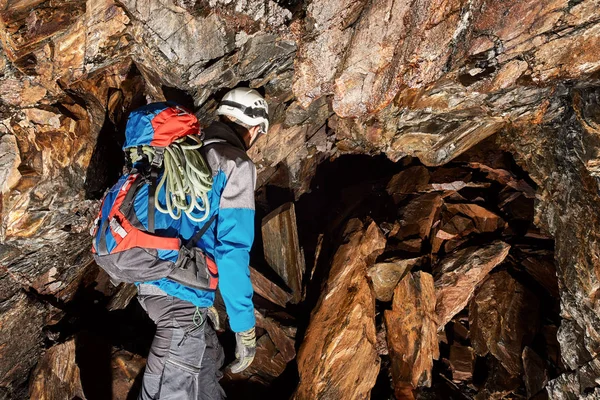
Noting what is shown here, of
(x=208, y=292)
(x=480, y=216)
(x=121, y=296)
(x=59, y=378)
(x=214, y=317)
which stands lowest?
(x=59, y=378)

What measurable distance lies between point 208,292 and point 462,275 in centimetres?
345

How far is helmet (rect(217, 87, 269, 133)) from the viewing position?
438 centimetres

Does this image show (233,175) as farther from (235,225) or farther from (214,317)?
(214,317)

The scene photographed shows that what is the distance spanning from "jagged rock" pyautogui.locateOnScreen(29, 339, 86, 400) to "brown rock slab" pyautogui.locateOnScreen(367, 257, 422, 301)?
4.00 metres

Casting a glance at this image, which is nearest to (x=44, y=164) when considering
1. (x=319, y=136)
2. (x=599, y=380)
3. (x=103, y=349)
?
(x=103, y=349)

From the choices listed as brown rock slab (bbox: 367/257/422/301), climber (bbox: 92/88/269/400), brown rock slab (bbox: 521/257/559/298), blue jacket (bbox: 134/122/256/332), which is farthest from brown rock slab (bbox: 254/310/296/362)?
brown rock slab (bbox: 521/257/559/298)

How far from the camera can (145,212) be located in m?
3.53

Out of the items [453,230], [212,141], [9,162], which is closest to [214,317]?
[212,141]

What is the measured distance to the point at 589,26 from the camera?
365 cm

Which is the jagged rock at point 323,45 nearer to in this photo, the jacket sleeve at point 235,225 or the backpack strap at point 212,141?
the backpack strap at point 212,141

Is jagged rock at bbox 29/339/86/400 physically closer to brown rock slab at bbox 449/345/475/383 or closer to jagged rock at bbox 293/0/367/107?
jagged rock at bbox 293/0/367/107

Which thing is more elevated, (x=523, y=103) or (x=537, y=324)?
(x=523, y=103)

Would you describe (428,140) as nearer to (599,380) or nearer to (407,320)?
(407,320)

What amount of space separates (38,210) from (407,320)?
4.61 m
